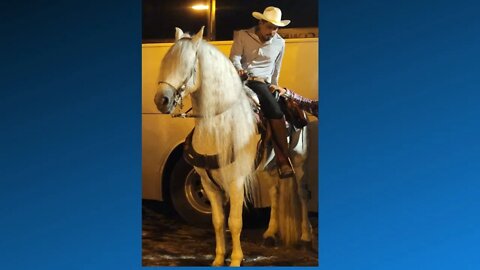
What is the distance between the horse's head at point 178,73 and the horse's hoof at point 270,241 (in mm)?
899

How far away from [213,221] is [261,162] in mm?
429

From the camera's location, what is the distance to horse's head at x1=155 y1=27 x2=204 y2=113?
3.29 m

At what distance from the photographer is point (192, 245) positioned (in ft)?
11.5

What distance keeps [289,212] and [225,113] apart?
26.0 inches

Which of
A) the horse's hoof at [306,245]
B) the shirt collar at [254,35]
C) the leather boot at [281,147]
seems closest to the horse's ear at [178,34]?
the shirt collar at [254,35]

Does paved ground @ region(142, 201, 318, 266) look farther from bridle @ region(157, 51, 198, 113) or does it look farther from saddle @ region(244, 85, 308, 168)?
bridle @ region(157, 51, 198, 113)

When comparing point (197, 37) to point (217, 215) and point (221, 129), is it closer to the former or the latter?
point (221, 129)

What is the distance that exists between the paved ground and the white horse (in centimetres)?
5

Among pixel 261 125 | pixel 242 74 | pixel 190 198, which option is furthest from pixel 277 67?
pixel 190 198

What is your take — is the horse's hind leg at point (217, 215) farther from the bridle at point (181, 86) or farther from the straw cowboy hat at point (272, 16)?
the straw cowboy hat at point (272, 16)

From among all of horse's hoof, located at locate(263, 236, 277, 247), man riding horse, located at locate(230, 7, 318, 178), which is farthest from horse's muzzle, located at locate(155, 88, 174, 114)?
horse's hoof, located at locate(263, 236, 277, 247)
